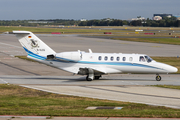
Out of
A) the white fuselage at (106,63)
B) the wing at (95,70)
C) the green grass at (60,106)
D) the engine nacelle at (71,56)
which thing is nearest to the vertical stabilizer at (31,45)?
the white fuselage at (106,63)

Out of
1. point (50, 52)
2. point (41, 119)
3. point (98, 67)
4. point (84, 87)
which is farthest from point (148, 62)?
point (41, 119)

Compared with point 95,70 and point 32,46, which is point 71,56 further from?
point 32,46

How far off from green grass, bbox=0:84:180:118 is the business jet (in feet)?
22.6

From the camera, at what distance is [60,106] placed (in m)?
18.1

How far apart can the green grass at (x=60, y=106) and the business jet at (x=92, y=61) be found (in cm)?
689

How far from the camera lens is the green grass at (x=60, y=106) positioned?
15.9 metres

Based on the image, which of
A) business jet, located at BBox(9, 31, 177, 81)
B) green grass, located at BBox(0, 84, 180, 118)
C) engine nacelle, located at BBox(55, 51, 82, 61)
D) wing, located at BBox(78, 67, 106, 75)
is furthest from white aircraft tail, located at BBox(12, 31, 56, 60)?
green grass, located at BBox(0, 84, 180, 118)

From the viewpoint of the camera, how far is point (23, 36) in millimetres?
29766

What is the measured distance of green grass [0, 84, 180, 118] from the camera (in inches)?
624

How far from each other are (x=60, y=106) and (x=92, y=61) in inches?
478

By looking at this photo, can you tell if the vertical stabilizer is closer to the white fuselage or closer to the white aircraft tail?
the white aircraft tail

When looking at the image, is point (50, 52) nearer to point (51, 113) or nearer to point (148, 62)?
point (148, 62)

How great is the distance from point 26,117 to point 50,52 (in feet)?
51.1

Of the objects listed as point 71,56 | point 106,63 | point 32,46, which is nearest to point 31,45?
point 32,46
